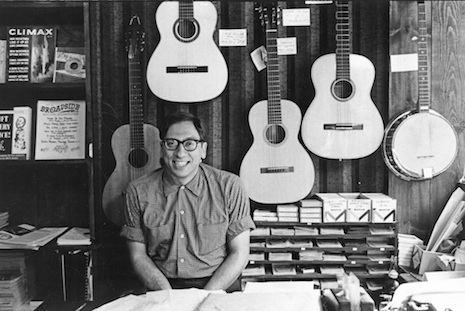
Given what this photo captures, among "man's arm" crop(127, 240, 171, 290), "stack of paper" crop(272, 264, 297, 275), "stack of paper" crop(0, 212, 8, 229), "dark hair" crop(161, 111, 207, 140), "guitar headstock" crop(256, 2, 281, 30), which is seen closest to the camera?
"man's arm" crop(127, 240, 171, 290)

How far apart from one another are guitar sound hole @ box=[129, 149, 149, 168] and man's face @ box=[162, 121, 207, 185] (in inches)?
A: 17.9

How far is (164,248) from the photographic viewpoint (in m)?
2.50

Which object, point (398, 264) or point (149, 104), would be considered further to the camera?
point (149, 104)

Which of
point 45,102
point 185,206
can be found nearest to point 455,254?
point 185,206

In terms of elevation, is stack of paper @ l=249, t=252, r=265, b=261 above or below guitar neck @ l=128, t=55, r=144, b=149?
below

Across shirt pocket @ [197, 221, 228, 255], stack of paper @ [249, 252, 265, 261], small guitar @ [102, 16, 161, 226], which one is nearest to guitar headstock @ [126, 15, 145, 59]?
small guitar @ [102, 16, 161, 226]

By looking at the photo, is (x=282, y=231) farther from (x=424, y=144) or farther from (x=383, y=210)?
(x=424, y=144)

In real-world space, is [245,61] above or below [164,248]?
above

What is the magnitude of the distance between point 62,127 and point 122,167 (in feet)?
1.54

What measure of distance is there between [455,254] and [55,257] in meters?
2.14

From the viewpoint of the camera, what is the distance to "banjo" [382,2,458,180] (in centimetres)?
280

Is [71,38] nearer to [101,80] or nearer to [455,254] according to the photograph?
[101,80]

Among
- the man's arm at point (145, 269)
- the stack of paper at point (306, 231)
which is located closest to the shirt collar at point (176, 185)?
the man's arm at point (145, 269)

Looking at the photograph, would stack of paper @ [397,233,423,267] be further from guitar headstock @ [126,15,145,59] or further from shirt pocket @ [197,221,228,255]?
guitar headstock @ [126,15,145,59]
